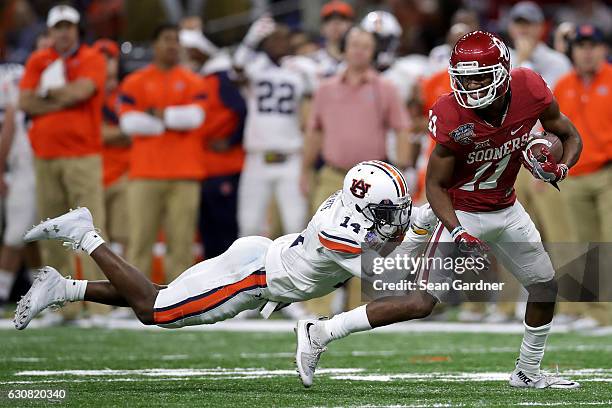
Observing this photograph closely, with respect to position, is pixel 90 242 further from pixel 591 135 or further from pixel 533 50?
pixel 533 50

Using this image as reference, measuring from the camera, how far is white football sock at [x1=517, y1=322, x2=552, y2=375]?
5906 millimetres

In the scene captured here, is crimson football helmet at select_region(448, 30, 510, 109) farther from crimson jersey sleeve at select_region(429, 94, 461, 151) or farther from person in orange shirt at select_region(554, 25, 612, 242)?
person in orange shirt at select_region(554, 25, 612, 242)

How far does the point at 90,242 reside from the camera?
20.6 ft

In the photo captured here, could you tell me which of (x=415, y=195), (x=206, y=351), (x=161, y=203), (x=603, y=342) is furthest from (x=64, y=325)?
(x=603, y=342)

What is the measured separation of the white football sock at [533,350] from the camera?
19.4ft

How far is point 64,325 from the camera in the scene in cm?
930

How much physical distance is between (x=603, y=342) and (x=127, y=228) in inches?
171

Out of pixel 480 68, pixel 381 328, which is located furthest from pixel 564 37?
pixel 480 68

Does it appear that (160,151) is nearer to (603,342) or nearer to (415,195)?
(415,195)

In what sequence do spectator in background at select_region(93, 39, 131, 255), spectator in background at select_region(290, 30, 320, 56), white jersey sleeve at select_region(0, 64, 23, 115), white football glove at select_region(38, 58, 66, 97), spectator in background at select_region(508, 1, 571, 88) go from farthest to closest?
spectator in background at select_region(290, 30, 320, 56), spectator in background at select_region(93, 39, 131, 255), white jersey sleeve at select_region(0, 64, 23, 115), spectator in background at select_region(508, 1, 571, 88), white football glove at select_region(38, 58, 66, 97)

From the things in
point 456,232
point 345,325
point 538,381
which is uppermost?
point 456,232

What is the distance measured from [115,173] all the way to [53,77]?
1.70 meters

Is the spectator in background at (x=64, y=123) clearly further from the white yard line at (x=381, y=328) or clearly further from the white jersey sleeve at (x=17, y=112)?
the white jersey sleeve at (x=17, y=112)

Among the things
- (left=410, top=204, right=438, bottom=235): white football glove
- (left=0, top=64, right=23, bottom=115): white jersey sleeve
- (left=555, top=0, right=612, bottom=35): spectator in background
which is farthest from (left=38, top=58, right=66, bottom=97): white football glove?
(left=555, top=0, right=612, bottom=35): spectator in background
